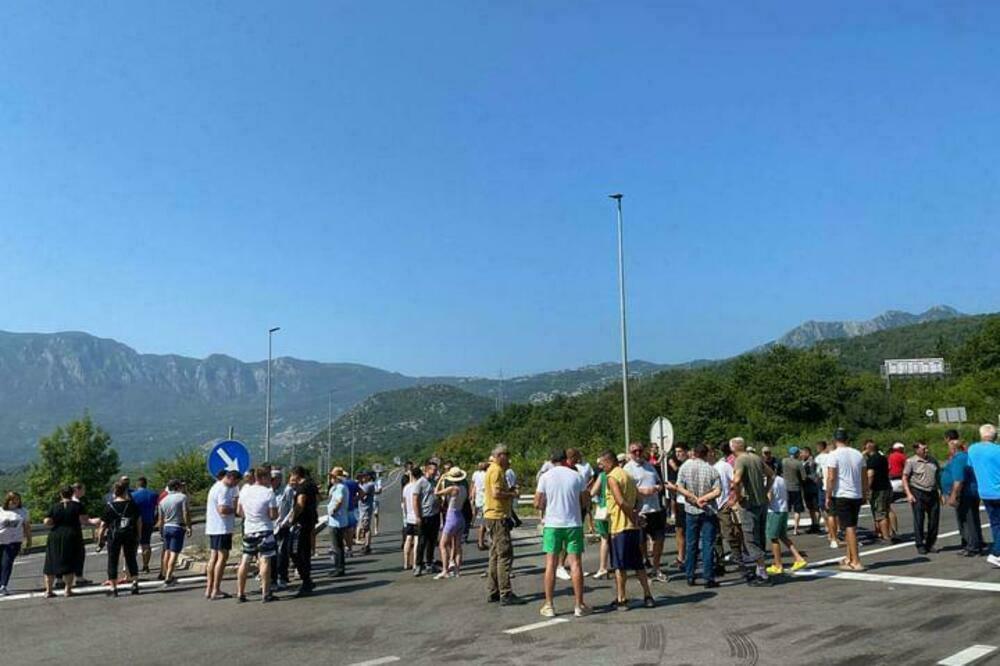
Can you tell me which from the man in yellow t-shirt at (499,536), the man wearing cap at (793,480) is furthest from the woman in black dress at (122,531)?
the man wearing cap at (793,480)

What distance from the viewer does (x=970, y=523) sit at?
11.6m

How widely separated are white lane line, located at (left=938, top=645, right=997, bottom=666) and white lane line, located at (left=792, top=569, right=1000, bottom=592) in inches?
111

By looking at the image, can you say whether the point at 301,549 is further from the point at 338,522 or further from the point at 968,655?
the point at 968,655

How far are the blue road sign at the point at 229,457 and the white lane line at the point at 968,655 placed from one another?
11.6 m

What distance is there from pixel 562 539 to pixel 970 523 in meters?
6.95

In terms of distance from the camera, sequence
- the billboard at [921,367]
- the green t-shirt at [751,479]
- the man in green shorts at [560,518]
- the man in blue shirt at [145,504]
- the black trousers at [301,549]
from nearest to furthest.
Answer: the man in green shorts at [560,518]
the green t-shirt at [751,479]
the black trousers at [301,549]
the man in blue shirt at [145,504]
the billboard at [921,367]

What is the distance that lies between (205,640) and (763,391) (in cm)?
9220

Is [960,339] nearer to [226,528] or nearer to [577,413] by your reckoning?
[577,413]

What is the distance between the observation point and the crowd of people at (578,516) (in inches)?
364

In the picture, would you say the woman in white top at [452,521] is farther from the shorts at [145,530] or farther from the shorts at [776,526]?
the shorts at [145,530]

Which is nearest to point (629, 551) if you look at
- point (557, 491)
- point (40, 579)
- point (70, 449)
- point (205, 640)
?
point (557, 491)

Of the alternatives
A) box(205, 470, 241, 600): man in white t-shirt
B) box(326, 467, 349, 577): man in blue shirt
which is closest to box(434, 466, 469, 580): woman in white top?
box(326, 467, 349, 577): man in blue shirt

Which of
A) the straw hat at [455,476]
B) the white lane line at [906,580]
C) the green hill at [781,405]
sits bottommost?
the white lane line at [906,580]

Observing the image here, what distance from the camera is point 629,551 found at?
8.86m
